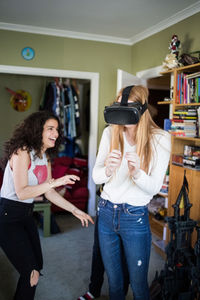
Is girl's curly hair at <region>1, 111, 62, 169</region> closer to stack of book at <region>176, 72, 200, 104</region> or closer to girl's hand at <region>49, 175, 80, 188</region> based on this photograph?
girl's hand at <region>49, 175, 80, 188</region>

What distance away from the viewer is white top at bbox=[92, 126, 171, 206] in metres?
1.27

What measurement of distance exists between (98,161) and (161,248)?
1703 millimetres

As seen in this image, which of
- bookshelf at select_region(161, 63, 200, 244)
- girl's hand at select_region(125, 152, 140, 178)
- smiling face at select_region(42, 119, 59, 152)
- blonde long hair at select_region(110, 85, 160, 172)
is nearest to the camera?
girl's hand at select_region(125, 152, 140, 178)

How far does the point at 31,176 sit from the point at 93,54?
2516 millimetres

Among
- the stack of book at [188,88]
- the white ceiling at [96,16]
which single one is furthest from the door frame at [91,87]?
the stack of book at [188,88]

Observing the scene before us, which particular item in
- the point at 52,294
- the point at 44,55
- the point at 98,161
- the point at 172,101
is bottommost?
the point at 52,294

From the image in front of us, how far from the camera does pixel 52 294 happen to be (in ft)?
6.80

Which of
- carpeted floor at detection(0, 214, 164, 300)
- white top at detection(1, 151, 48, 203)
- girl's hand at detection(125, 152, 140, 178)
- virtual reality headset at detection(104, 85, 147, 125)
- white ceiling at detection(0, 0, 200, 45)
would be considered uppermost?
white ceiling at detection(0, 0, 200, 45)

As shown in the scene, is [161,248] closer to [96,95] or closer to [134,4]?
[96,95]

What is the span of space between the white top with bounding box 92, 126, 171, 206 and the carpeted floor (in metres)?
1.11

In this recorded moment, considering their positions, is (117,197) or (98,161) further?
(98,161)

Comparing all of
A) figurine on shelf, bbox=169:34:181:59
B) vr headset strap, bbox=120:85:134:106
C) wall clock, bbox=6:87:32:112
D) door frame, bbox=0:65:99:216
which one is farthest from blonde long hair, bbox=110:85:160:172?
wall clock, bbox=6:87:32:112

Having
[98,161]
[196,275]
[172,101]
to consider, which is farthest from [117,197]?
[172,101]

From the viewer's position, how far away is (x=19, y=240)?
60.9 inches
